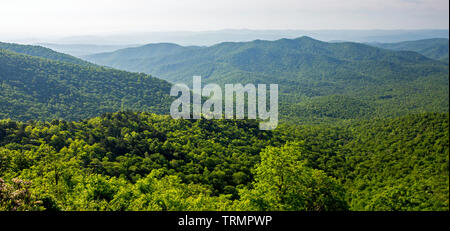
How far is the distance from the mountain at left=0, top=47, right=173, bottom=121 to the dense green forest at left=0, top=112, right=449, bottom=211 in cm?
Answer: 4689

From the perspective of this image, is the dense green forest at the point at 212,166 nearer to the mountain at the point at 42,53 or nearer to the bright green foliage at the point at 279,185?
the bright green foliage at the point at 279,185

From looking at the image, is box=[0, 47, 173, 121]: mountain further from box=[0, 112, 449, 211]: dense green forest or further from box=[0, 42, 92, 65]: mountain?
box=[0, 112, 449, 211]: dense green forest

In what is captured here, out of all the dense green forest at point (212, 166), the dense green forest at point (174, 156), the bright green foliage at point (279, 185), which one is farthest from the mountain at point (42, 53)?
the bright green foliage at point (279, 185)

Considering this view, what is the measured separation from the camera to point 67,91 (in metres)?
96.6

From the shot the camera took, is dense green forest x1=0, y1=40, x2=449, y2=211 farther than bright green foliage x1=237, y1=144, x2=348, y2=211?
Yes

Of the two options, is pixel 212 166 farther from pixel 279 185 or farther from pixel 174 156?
pixel 279 185

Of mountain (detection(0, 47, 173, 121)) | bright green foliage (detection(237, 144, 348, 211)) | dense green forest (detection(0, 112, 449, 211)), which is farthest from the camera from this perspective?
mountain (detection(0, 47, 173, 121))

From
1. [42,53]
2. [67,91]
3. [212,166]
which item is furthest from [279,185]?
[42,53]

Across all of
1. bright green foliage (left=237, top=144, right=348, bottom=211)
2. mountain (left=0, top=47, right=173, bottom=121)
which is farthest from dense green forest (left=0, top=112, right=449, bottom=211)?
mountain (left=0, top=47, right=173, bottom=121)

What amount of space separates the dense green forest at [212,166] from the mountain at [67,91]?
46.9 m

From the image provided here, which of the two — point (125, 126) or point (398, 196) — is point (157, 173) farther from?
point (398, 196)

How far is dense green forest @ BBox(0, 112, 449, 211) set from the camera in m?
16.0

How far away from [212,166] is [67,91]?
276 ft

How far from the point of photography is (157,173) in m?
27.4
